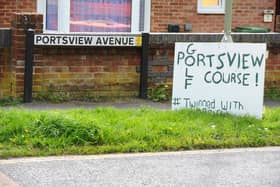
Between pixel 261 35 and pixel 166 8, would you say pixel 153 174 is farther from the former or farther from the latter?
pixel 166 8

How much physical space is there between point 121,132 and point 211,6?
786 cm

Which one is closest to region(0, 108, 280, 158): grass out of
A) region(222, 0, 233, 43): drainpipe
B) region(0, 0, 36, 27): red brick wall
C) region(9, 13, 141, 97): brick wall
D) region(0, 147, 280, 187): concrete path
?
region(0, 147, 280, 187): concrete path

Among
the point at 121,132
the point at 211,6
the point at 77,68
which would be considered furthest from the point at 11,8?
the point at 121,132

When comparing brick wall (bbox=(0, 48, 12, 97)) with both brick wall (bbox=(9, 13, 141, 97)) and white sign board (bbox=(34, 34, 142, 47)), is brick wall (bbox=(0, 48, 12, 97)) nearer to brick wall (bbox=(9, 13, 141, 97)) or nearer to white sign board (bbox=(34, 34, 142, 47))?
brick wall (bbox=(9, 13, 141, 97))

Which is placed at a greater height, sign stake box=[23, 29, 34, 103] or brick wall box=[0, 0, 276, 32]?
brick wall box=[0, 0, 276, 32]

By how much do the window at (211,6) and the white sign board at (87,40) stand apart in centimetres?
440

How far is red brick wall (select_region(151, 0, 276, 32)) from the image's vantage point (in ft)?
48.1

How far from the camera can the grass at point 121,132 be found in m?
7.48

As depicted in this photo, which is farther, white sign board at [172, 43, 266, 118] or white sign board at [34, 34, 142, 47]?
white sign board at [34, 34, 142, 47]

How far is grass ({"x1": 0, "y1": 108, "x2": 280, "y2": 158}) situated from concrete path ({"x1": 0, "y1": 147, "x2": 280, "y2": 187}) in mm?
209

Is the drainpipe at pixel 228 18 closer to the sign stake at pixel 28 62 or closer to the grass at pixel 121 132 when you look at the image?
the grass at pixel 121 132

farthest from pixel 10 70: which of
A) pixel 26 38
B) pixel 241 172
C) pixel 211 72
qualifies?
pixel 241 172

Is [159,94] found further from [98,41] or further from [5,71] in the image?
[5,71]

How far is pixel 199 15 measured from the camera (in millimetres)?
15078
